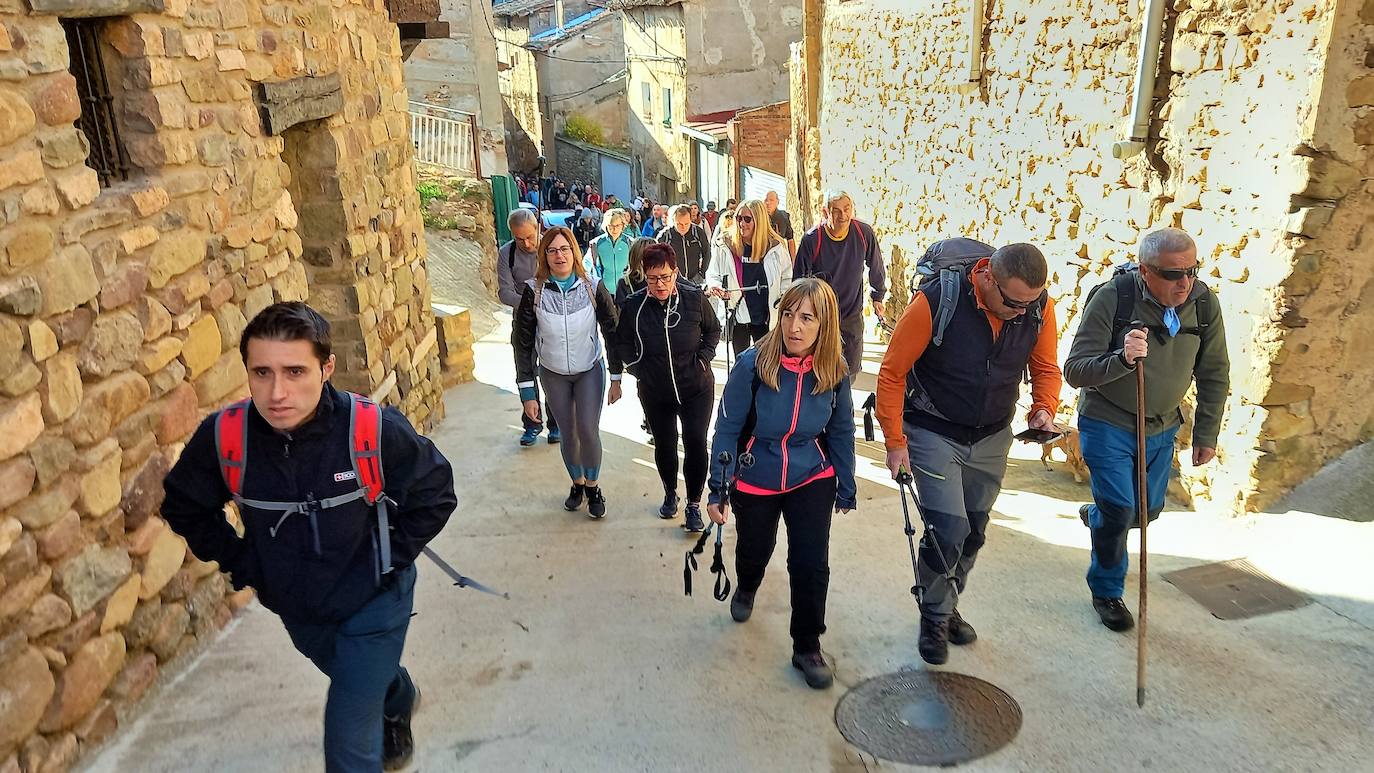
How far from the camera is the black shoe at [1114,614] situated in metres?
3.56

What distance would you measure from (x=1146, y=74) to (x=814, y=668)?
362 centimetres

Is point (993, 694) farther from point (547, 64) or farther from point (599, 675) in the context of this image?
point (547, 64)

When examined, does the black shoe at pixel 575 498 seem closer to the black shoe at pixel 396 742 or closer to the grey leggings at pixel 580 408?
the grey leggings at pixel 580 408

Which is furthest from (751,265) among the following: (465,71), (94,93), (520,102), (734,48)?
(520,102)

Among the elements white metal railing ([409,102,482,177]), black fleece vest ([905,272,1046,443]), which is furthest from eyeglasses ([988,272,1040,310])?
white metal railing ([409,102,482,177])

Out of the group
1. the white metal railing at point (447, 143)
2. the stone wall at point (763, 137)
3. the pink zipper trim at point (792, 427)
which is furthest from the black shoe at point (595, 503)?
the stone wall at point (763, 137)

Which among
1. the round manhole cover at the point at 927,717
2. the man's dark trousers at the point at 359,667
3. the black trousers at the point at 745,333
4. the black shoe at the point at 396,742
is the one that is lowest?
the round manhole cover at the point at 927,717

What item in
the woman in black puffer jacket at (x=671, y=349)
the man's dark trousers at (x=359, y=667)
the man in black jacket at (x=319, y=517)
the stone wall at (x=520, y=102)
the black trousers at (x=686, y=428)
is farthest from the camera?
the stone wall at (x=520, y=102)

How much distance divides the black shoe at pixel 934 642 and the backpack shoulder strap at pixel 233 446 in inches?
93.1

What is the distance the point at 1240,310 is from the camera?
14.2ft

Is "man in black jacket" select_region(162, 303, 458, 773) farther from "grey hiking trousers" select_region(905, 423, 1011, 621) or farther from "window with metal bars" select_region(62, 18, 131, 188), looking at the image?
"grey hiking trousers" select_region(905, 423, 1011, 621)

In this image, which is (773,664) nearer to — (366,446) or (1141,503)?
(1141,503)

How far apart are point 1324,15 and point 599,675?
153 inches

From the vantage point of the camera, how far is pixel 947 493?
3299 millimetres
